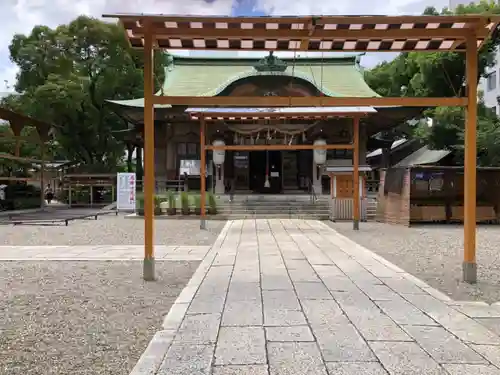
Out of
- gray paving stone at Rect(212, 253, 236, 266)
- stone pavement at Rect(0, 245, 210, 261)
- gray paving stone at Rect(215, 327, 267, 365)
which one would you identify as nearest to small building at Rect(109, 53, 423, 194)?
stone pavement at Rect(0, 245, 210, 261)

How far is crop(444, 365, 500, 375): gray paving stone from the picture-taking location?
3.42m

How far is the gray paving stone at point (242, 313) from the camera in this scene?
15.1ft

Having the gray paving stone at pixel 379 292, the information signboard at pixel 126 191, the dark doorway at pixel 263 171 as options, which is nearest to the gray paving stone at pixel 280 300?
the gray paving stone at pixel 379 292

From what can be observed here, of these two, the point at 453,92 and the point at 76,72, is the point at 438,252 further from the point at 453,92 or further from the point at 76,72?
the point at 76,72

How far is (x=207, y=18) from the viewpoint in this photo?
6133 millimetres

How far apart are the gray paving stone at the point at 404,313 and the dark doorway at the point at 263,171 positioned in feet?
65.2

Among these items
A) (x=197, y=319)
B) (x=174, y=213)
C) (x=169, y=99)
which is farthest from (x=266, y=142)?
(x=197, y=319)

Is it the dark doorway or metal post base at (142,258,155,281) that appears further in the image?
the dark doorway

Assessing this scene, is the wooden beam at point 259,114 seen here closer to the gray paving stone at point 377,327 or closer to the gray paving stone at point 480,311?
the gray paving stone at point 480,311

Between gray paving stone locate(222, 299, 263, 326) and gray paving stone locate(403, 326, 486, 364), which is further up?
gray paving stone locate(222, 299, 263, 326)

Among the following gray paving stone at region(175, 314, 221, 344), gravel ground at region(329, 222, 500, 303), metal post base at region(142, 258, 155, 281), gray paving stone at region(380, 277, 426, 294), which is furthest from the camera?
metal post base at region(142, 258, 155, 281)

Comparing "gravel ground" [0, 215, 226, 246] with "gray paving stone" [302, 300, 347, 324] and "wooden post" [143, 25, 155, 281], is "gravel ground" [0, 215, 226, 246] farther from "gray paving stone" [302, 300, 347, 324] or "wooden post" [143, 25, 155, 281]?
"gray paving stone" [302, 300, 347, 324]

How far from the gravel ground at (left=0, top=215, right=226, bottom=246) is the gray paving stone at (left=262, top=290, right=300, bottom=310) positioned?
521 cm

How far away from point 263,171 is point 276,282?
1929cm
